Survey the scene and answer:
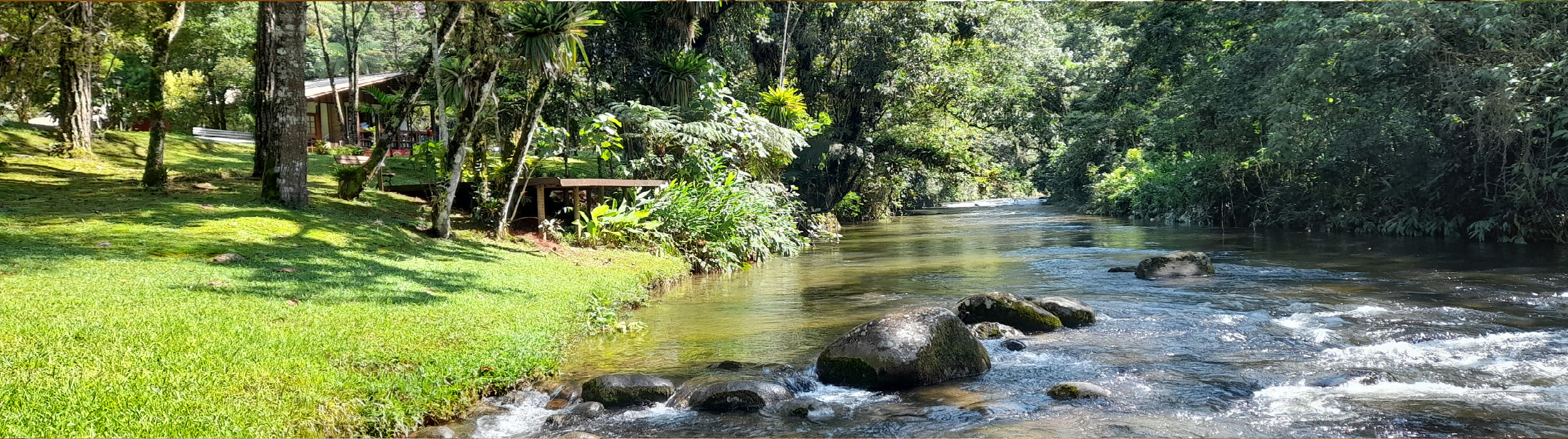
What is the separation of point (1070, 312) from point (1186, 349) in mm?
1762

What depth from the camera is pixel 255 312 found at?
7.61m

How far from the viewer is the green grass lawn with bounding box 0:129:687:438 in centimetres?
545

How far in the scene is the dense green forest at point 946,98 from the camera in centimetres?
1653

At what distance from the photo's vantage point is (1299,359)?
28.0 ft

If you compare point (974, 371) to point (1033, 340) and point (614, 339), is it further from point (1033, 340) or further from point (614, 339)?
point (614, 339)

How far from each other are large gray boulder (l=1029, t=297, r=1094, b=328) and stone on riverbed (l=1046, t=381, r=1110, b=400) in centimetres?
347

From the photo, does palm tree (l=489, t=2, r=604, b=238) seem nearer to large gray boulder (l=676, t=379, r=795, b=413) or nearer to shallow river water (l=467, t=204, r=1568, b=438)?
shallow river water (l=467, t=204, r=1568, b=438)

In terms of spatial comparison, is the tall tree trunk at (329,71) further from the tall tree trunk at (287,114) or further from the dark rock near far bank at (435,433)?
the dark rock near far bank at (435,433)

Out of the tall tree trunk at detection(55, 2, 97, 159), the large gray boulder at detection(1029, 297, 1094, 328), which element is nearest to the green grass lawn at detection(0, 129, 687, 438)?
the tall tree trunk at detection(55, 2, 97, 159)

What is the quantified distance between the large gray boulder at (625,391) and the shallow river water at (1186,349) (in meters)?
0.20

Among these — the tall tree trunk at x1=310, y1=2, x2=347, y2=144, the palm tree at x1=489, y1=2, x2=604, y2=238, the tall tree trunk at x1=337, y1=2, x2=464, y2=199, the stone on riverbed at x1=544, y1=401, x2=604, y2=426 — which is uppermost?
the tall tree trunk at x1=310, y1=2, x2=347, y2=144

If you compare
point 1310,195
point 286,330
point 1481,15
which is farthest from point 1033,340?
point 1310,195

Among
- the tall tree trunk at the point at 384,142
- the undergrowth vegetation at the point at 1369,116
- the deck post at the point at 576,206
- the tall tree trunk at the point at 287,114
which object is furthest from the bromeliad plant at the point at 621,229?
the undergrowth vegetation at the point at 1369,116

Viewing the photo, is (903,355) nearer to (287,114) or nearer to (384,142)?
(287,114)
